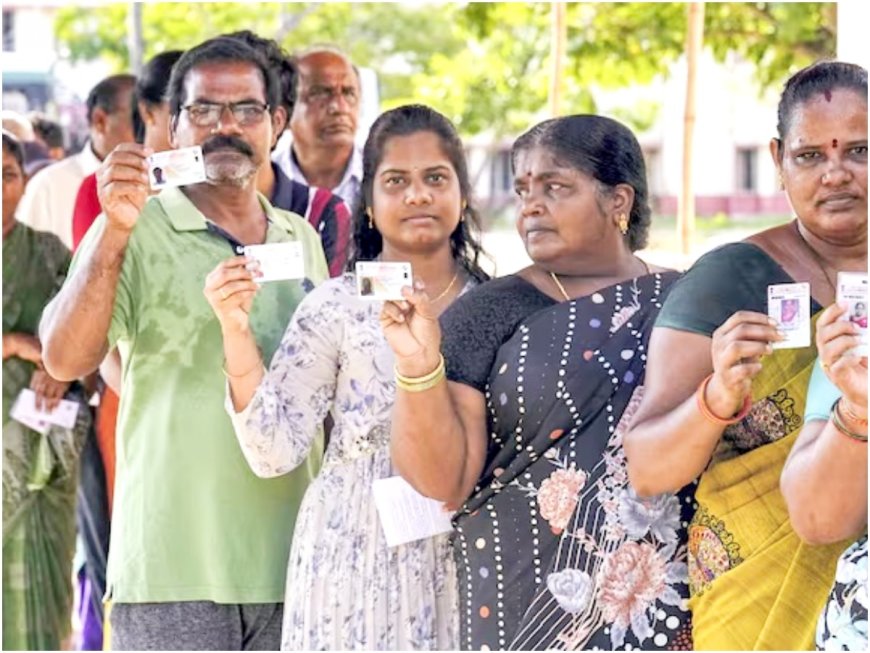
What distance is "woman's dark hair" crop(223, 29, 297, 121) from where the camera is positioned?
168 inches

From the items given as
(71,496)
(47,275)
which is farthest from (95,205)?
(71,496)

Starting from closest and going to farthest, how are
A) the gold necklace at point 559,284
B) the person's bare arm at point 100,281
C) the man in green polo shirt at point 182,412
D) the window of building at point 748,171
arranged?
the gold necklace at point 559,284 < the person's bare arm at point 100,281 < the man in green polo shirt at point 182,412 < the window of building at point 748,171

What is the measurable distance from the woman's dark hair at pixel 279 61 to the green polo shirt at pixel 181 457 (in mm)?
717

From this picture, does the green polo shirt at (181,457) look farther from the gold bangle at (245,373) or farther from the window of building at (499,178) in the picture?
the window of building at (499,178)

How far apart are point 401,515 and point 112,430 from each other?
8.05 feet

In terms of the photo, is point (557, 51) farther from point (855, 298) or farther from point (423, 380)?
point (855, 298)

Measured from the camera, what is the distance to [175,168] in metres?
3.50

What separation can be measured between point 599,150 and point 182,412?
1145mm

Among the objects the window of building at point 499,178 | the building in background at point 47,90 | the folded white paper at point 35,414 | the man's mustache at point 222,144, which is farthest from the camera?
the window of building at point 499,178

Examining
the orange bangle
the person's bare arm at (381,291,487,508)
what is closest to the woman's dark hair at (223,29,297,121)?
the person's bare arm at (381,291,487,508)

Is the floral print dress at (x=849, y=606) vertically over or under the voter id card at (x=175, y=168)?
under

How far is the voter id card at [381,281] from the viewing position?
3.19m

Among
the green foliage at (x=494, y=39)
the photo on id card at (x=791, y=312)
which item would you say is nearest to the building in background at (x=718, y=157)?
the green foliage at (x=494, y=39)

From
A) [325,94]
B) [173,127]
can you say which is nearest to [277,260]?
[173,127]
